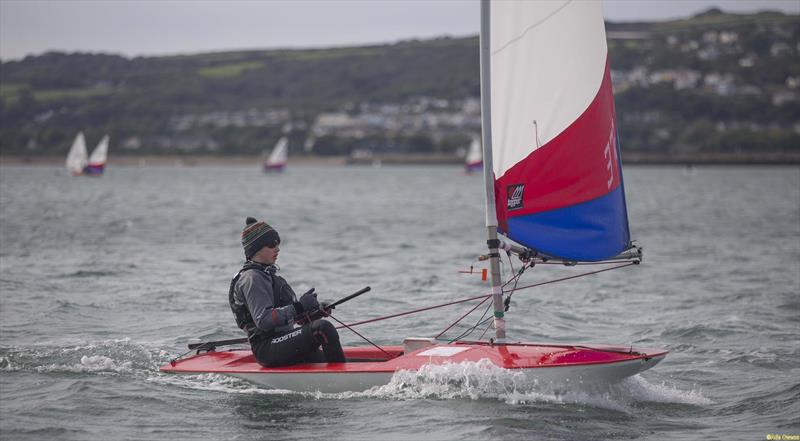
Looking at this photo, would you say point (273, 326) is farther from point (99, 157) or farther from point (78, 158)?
point (78, 158)

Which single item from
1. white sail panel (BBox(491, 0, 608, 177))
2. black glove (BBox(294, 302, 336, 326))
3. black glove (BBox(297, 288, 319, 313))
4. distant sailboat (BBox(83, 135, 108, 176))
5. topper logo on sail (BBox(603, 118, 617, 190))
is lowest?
black glove (BBox(294, 302, 336, 326))

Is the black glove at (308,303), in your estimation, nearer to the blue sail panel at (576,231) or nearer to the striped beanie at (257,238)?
the striped beanie at (257,238)

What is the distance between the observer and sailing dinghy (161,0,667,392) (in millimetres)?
8844

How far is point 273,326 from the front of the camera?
891 centimetres

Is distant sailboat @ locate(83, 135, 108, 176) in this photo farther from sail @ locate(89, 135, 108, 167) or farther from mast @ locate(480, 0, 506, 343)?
mast @ locate(480, 0, 506, 343)

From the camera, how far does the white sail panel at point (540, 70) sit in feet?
29.0

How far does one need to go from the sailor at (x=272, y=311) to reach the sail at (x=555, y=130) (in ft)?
6.18

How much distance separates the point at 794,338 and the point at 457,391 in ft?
17.9

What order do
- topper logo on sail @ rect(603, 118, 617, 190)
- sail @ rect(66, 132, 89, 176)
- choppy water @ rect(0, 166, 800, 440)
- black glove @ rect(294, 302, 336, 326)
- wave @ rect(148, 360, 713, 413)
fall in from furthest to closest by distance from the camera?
sail @ rect(66, 132, 89, 176) < topper logo on sail @ rect(603, 118, 617, 190) < black glove @ rect(294, 302, 336, 326) < wave @ rect(148, 360, 713, 413) < choppy water @ rect(0, 166, 800, 440)

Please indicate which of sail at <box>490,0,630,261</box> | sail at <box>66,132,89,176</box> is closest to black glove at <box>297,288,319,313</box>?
sail at <box>490,0,630,261</box>

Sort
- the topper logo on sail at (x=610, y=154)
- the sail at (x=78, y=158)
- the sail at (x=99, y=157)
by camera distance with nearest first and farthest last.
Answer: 1. the topper logo on sail at (x=610, y=154)
2. the sail at (x=99, y=157)
3. the sail at (x=78, y=158)

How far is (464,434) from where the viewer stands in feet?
26.3

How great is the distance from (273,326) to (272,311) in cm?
13

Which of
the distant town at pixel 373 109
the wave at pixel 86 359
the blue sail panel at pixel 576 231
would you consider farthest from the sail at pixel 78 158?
the blue sail panel at pixel 576 231
